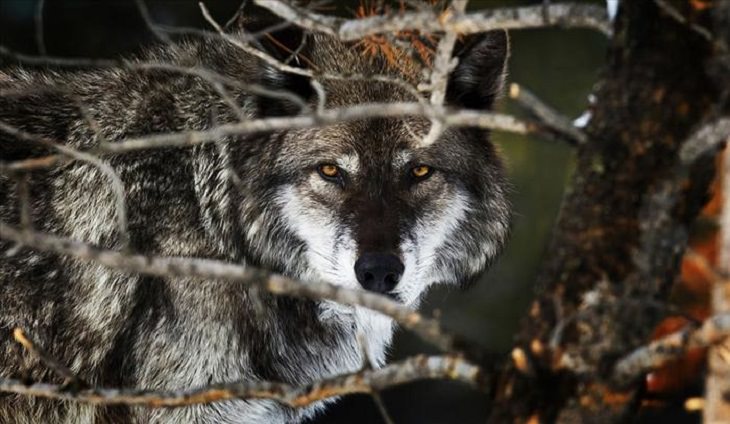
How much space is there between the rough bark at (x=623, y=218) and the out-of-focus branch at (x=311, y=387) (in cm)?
16

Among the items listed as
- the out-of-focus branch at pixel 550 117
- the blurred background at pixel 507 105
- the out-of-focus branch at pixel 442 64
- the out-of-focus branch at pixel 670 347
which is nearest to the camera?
the out-of-focus branch at pixel 670 347

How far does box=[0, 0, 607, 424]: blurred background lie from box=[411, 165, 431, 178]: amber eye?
5025 millimetres

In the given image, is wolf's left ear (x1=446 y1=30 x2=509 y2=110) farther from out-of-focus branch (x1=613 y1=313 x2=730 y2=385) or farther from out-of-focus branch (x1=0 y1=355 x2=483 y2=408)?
out-of-focus branch (x1=613 y1=313 x2=730 y2=385)

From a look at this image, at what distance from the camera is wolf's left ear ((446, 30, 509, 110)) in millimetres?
4156

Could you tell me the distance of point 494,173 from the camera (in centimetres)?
452

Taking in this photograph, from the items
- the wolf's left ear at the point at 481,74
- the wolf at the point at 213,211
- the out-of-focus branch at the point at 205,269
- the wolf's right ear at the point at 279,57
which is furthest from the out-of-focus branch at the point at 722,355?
the wolf's right ear at the point at 279,57

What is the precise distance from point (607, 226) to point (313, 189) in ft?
6.26

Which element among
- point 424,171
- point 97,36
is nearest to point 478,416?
point 97,36

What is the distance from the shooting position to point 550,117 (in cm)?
236

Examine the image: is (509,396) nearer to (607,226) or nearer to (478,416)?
(607,226)

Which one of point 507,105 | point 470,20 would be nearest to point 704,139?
point 470,20

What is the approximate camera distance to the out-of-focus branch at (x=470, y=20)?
96.1 inches

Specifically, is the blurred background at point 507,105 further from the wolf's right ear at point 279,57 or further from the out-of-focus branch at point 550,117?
the out-of-focus branch at point 550,117

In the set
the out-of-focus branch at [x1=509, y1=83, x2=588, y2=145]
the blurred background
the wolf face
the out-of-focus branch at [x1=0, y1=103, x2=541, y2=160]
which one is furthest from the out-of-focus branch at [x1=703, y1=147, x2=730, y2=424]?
the blurred background
